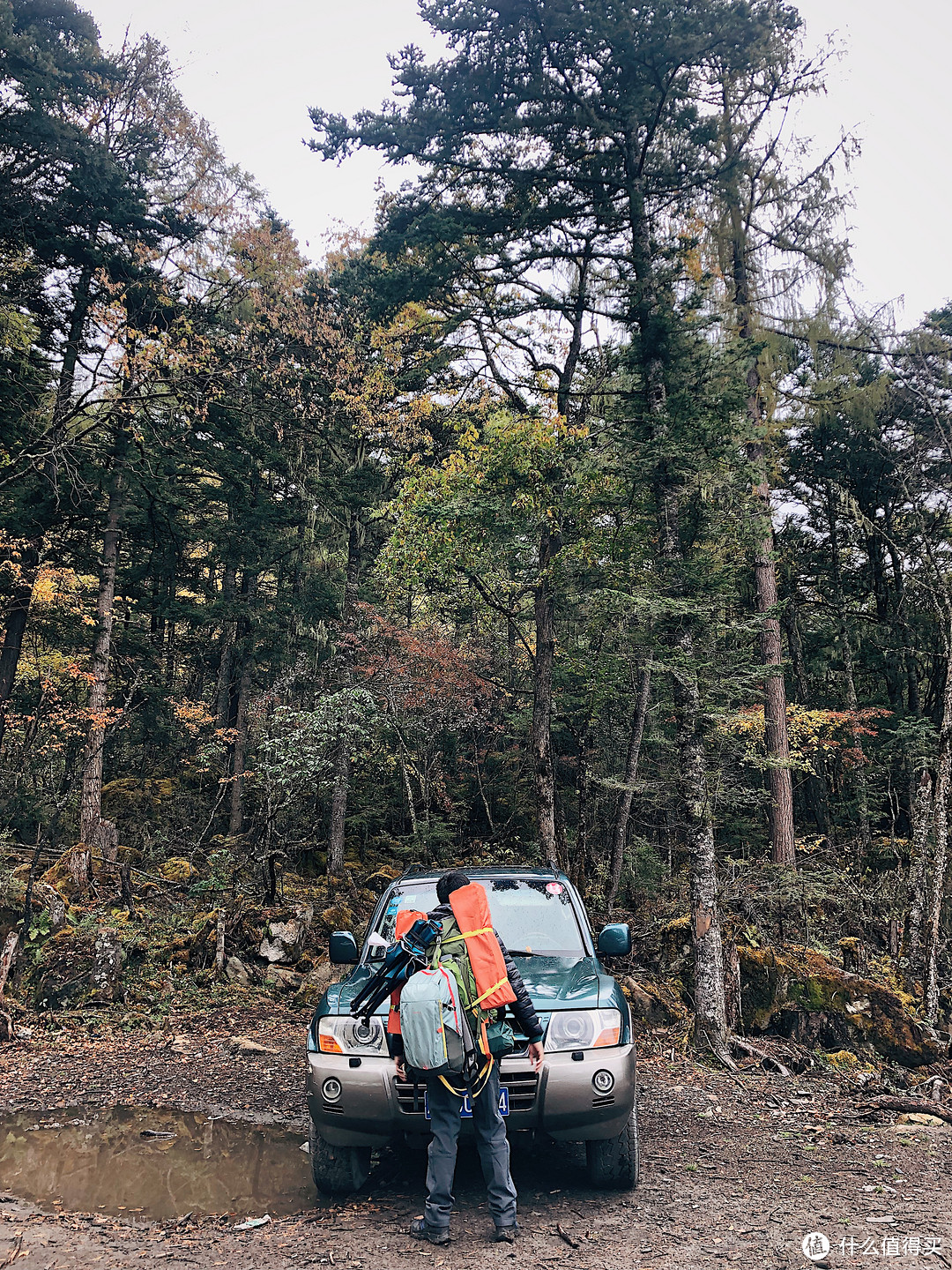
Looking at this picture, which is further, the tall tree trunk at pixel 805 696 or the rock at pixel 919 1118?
the tall tree trunk at pixel 805 696

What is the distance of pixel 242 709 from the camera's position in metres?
20.0

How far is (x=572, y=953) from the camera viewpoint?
17.5ft

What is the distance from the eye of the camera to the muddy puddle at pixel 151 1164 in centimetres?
453

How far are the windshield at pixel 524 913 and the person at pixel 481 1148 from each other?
150 cm


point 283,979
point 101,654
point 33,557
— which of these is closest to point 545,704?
point 283,979

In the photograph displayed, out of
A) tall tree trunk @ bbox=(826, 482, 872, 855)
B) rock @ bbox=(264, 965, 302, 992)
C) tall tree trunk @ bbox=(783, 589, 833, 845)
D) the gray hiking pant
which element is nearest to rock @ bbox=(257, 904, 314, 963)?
rock @ bbox=(264, 965, 302, 992)

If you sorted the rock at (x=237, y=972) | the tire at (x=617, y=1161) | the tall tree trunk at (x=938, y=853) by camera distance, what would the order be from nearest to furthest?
the tire at (x=617, y=1161)
the tall tree trunk at (x=938, y=853)
the rock at (x=237, y=972)

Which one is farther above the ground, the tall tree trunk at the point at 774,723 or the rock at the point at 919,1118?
the tall tree trunk at the point at 774,723

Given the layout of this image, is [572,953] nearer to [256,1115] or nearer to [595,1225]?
[595,1225]

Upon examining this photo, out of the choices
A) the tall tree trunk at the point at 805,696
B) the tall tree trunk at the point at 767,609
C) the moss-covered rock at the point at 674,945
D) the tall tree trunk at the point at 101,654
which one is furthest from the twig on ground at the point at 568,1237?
the tall tree trunk at the point at 805,696

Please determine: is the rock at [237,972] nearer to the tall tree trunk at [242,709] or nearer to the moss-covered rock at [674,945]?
the moss-covered rock at [674,945]

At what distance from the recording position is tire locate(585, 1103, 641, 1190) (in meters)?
4.42

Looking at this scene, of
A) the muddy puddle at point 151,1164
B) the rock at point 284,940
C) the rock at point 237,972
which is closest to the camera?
the muddy puddle at point 151,1164

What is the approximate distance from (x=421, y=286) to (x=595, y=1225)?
11.4 metres
